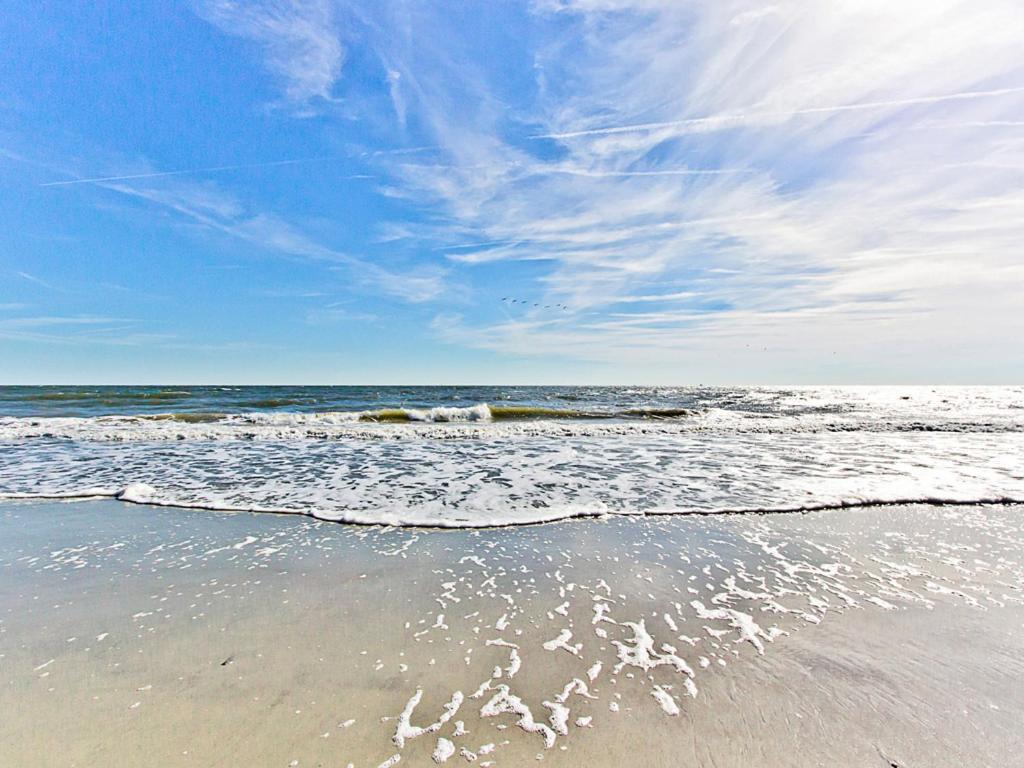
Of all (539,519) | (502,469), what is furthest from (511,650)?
(502,469)

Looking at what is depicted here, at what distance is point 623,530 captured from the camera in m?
5.39

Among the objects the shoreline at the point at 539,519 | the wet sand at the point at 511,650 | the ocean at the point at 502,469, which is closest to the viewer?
the wet sand at the point at 511,650

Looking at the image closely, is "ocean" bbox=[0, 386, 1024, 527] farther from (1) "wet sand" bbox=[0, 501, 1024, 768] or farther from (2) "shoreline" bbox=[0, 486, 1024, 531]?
(1) "wet sand" bbox=[0, 501, 1024, 768]

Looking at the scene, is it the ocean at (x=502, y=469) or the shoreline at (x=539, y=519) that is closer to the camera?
the shoreline at (x=539, y=519)

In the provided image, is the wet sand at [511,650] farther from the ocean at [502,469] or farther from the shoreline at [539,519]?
the ocean at [502,469]

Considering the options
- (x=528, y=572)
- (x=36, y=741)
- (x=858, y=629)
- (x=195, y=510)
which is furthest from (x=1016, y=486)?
(x=195, y=510)

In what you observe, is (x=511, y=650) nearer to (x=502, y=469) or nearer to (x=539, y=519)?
(x=539, y=519)

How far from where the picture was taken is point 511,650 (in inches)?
116

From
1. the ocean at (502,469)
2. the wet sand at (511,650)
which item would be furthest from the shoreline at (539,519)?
the wet sand at (511,650)

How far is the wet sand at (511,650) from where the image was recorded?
85.4 inches

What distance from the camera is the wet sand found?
2.17 m

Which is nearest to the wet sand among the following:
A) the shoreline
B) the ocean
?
the shoreline

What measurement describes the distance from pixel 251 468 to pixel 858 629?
9.58m

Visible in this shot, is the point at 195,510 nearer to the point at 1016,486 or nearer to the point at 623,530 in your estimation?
the point at 623,530
